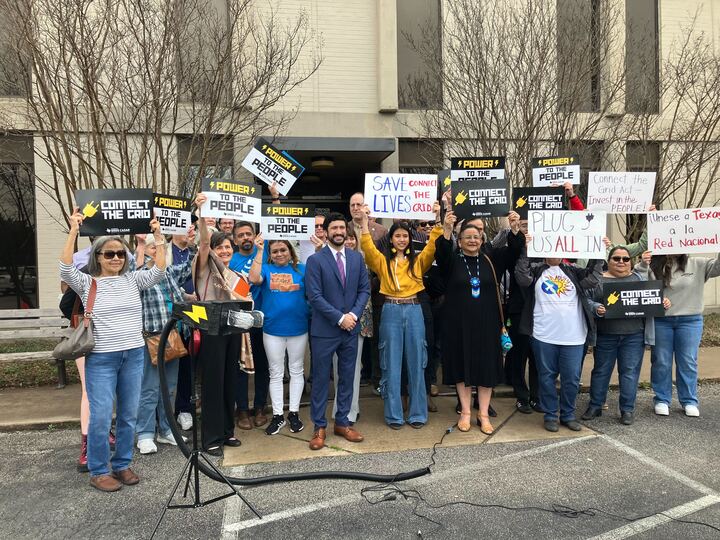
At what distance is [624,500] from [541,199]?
3.08 metres

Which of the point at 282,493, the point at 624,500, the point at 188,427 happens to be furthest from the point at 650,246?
the point at 188,427

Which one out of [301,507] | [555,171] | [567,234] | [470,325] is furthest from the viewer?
[555,171]

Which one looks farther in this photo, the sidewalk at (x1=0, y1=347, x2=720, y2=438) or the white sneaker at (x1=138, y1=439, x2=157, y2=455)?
the sidewalk at (x1=0, y1=347, x2=720, y2=438)

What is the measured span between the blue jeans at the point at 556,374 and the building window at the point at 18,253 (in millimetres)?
9321

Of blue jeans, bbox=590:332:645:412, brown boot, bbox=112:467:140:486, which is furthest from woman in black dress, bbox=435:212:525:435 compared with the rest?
brown boot, bbox=112:467:140:486

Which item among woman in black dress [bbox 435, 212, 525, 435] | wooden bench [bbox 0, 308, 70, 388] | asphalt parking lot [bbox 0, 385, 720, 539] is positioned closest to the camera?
asphalt parking lot [bbox 0, 385, 720, 539]

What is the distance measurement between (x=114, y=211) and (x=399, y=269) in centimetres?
269

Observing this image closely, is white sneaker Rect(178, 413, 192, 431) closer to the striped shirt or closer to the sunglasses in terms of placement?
the striped shirt

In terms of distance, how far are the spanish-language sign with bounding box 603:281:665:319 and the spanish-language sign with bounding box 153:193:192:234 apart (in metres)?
4.35

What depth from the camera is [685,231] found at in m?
5.33

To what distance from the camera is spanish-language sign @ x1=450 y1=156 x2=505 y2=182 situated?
5.68 metres

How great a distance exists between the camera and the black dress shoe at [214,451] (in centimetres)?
465

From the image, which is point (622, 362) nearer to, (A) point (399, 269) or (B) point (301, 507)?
(A) point (399, 269)

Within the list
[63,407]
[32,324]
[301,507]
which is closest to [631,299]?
[301,507]
